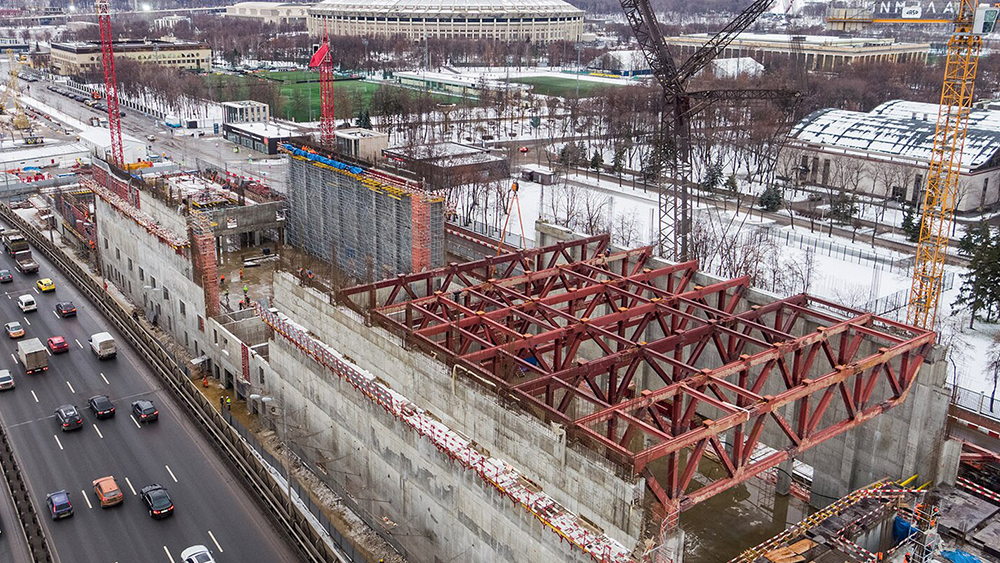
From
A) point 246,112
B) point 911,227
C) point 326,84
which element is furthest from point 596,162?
point 246,112

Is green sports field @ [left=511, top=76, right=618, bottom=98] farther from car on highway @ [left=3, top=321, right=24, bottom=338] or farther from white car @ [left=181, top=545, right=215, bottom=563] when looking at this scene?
white car @ [left=181, top=545, right=215, bottom=563]

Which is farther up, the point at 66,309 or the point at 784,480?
the point at 66,309

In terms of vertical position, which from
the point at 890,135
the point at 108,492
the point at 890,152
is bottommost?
the point at 108,492

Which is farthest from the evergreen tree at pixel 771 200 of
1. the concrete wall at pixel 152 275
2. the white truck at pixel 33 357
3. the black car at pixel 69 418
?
the black car at pixel 69 418

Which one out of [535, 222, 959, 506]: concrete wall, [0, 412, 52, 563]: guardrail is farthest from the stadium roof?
[0, 412, 52, 563]: guardrail

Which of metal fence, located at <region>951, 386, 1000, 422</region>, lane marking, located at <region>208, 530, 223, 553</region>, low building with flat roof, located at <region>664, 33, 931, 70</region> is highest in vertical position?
low building with flat roof, located at <region>664, 33, 931, 70</region>

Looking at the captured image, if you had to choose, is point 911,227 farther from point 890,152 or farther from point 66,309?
point 66,309

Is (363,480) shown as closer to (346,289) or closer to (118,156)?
(346,289)

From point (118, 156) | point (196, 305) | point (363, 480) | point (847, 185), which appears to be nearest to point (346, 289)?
point (363, 480)
